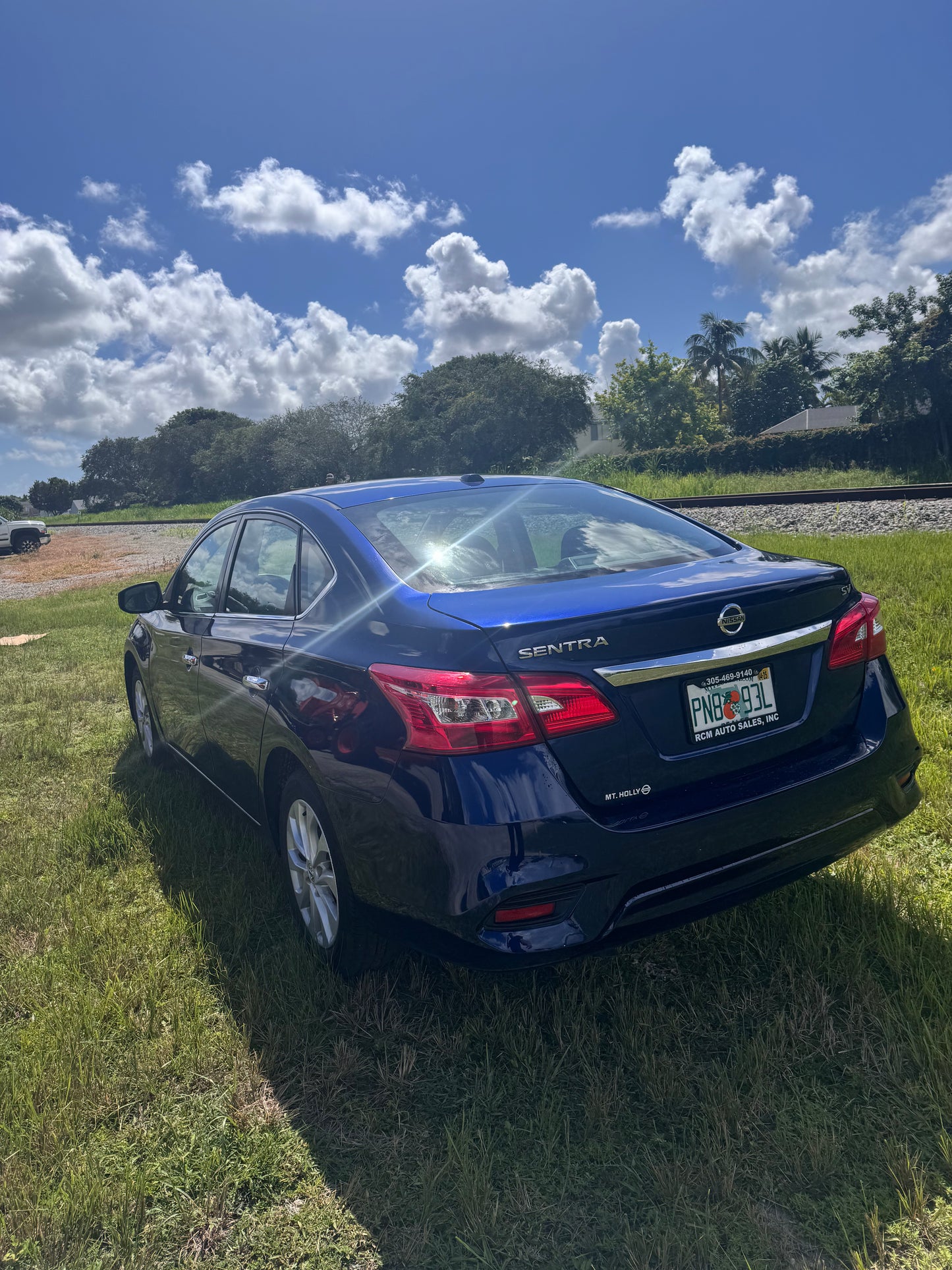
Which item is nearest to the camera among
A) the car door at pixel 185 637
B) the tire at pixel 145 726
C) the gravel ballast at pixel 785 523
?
the car door at pixel 185 637

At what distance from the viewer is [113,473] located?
93750mm

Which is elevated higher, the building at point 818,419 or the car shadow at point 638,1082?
the building at point 818,419

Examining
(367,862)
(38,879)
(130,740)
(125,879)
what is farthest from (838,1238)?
(130,740)

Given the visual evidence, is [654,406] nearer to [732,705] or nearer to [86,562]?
[86,562]

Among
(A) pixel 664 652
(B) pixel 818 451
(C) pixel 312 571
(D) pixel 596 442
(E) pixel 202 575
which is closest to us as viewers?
(A) pixel 664 652

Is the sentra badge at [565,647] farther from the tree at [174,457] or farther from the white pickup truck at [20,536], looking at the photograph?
the tree at [174,457]

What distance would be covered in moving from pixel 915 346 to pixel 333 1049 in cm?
4050

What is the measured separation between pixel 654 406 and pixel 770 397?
14603mm

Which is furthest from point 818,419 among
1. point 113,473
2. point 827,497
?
point 113,473

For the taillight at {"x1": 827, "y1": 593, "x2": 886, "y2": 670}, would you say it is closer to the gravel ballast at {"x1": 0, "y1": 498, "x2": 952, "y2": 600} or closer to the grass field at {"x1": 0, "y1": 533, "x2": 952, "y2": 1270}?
the grass field at {"x1": 0, "y1": 533, "x2": 952, "y2": 1270}

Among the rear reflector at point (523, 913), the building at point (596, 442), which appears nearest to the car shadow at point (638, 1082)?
the rear reflector at point (523, 913)

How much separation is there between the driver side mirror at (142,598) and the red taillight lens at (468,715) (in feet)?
9.00

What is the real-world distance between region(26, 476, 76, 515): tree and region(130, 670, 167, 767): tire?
338ft

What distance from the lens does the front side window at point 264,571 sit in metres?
3.23
